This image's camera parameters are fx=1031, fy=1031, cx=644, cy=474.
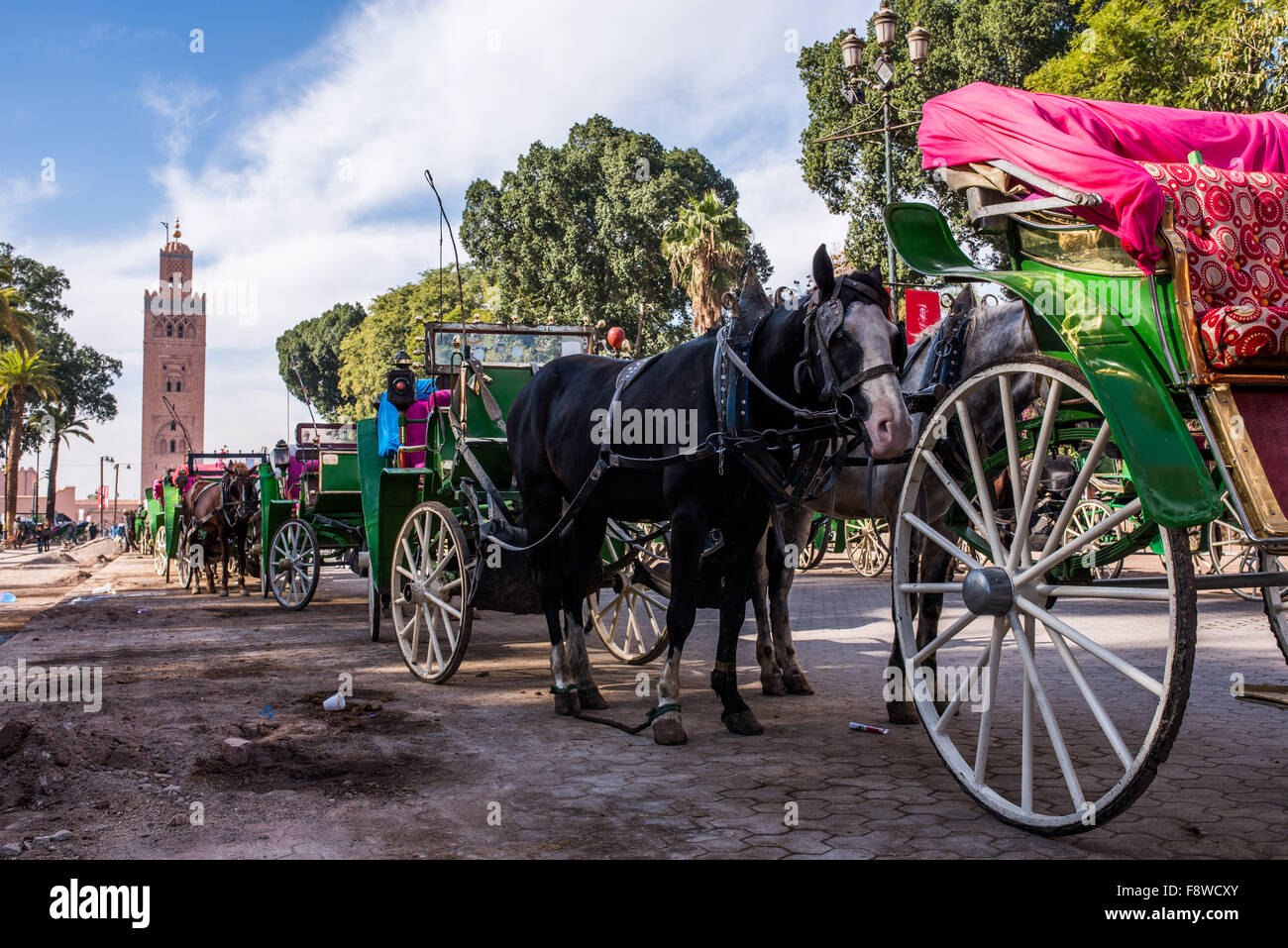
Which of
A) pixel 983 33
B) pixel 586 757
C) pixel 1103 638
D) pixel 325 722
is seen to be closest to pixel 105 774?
pixel 325 722

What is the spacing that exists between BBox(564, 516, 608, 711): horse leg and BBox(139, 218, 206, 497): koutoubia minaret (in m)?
111

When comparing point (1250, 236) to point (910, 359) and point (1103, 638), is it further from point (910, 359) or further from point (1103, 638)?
point (1103, 638)

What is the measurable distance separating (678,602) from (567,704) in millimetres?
1225

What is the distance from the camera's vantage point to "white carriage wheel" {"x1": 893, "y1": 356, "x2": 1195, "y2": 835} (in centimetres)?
305

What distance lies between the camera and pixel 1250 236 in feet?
12.3

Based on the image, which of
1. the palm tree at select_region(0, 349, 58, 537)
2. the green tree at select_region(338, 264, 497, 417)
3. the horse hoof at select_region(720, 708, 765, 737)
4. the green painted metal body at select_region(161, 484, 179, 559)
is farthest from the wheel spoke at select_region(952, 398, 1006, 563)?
the palm tree at select_region(0, 349, 58, 537)

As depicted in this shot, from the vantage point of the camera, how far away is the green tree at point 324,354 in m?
71.1

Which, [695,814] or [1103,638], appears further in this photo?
[1103,638]

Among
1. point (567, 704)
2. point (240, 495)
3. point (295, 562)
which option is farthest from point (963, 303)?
point (240, 495)

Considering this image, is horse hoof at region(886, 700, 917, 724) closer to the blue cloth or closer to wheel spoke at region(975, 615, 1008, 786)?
wheel spoke at region(975, 615, 1008, 786)

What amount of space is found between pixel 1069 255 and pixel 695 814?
2.59 m

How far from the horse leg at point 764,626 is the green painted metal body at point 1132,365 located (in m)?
3.22

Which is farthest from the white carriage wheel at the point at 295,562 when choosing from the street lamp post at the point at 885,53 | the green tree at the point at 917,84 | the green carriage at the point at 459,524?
the green tree at the point at 917,84
